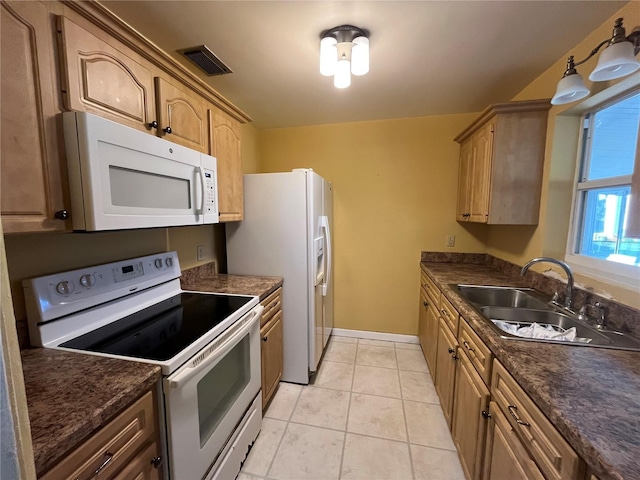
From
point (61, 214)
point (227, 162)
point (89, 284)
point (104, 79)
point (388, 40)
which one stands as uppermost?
point (388, 40)

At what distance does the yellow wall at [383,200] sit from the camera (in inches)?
109

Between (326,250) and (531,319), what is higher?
(326,250)

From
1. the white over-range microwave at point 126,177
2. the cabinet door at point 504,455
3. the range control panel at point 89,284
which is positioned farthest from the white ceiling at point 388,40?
the cabinet door at point 504,455

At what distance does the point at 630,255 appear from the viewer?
1.36 metres

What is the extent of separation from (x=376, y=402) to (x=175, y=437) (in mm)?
1541

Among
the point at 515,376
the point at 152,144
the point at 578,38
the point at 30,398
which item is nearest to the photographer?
the point at 30,398

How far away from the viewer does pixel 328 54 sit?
146 cm

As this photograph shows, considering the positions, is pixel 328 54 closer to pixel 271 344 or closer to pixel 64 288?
pixel 64 288

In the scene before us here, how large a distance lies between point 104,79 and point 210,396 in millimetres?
1431

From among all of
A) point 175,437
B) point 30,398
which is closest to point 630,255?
point 175,437

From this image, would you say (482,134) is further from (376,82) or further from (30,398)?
(30,398)

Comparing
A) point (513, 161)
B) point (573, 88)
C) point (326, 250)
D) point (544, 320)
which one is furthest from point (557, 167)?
point (326, 250)

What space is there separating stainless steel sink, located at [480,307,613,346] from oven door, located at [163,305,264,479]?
1255 millimetres

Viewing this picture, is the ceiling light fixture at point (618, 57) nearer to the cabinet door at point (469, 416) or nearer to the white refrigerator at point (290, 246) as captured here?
the cabinet door at point (469, 416)
